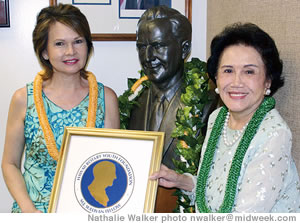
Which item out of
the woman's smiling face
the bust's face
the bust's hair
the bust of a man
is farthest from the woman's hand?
the bust's hair

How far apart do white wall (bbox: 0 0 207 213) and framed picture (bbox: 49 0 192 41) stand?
75 millimetres

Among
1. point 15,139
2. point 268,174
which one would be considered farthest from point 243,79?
point 15,139

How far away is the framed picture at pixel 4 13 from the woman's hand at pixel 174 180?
154 cm

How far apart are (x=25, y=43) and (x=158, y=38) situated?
1168 millimetres

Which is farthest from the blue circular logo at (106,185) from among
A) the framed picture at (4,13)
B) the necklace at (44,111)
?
the framed picture at (4,13)

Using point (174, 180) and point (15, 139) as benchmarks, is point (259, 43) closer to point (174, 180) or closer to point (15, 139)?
point (174, 180)

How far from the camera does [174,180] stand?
1.58 meters

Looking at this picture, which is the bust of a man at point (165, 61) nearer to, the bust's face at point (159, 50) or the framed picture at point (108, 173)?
the bust's face at point (159, 50)

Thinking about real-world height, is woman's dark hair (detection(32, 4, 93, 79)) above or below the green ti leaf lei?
above

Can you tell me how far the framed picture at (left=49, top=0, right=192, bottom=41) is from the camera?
2.53m

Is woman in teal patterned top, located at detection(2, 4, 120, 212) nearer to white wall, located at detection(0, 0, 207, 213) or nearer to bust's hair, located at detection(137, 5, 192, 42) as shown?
bust's hair, located at detection(137, 5, 192, 42)

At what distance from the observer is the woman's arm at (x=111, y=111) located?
6.19 feet

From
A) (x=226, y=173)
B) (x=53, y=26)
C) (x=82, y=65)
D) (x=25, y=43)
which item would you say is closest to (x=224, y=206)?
(x=226, y=173)

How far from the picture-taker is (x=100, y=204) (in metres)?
1.44
